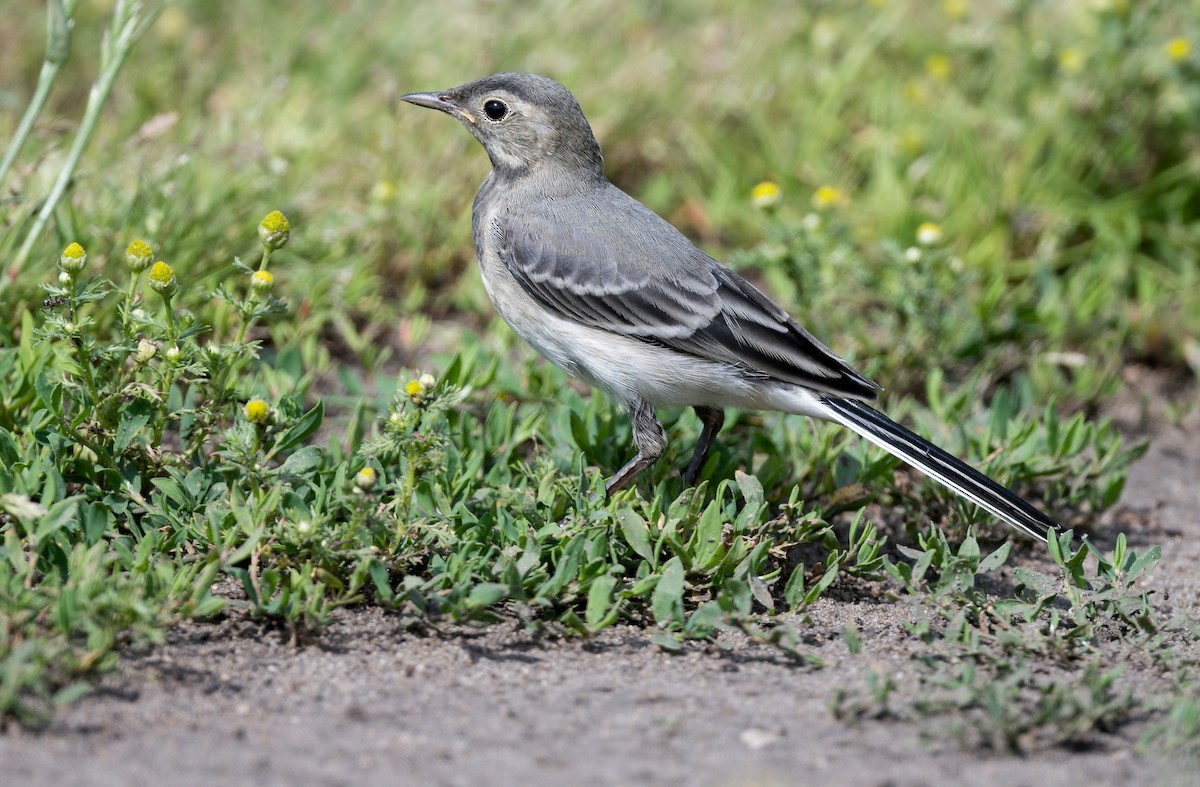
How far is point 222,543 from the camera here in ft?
13.2

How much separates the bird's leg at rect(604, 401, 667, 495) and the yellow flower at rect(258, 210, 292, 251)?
4.86 feet

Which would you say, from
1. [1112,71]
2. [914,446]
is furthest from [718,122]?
[914,446]

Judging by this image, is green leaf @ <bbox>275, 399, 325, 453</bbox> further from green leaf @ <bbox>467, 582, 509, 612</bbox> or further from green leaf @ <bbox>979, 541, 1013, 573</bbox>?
green leaf @ <bbox>979, 541, 1013, 573</bbox>

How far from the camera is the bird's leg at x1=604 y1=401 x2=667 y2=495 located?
4793mm

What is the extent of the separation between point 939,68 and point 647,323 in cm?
408

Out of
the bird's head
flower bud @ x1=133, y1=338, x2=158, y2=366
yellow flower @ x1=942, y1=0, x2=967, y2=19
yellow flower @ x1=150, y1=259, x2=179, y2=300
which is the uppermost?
yellow flower @ x1=942, y1=0, x2=967, y2=19

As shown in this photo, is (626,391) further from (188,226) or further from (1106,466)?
(188,226)

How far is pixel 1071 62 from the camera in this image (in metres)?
7.26

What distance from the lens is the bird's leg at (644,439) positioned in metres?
4.79

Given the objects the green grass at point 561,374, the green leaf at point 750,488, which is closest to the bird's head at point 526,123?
the green grass at point 561,374

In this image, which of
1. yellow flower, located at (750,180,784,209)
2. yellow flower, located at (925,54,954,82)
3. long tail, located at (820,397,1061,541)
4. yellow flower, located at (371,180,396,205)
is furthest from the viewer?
yellow flower, located at (925,54,954,82)

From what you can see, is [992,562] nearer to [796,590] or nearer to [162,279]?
[796,590]

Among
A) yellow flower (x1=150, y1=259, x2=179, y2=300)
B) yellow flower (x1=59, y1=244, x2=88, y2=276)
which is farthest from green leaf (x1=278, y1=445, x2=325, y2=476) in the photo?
yellow flower (x1=59, y1=244, x2=88, y2=276)

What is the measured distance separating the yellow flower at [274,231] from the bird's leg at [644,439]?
1.48 meters
